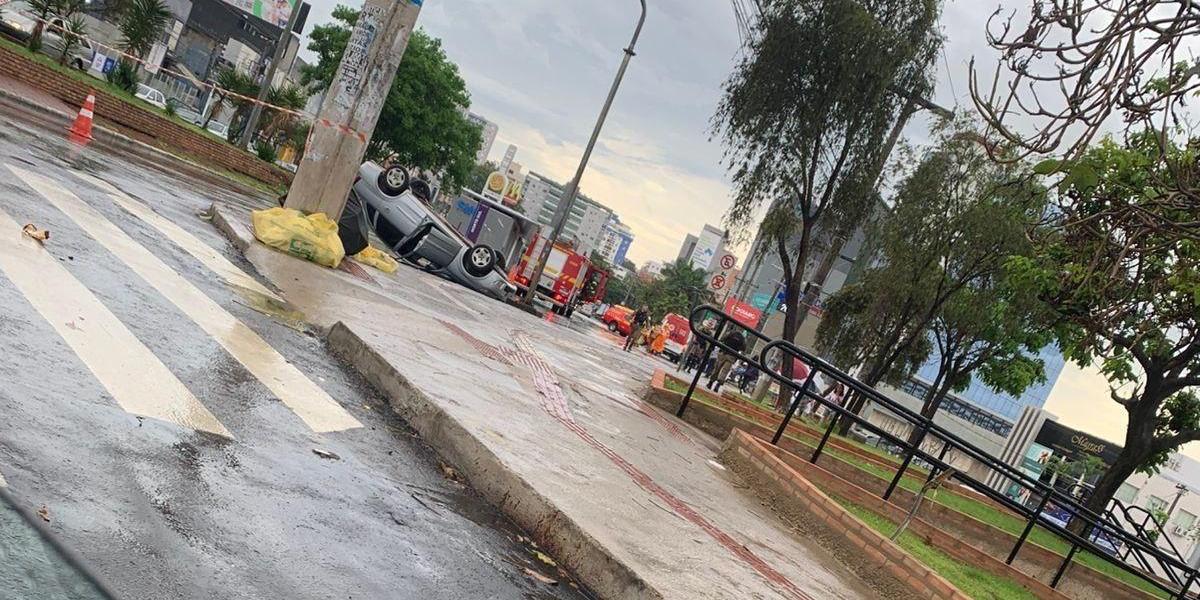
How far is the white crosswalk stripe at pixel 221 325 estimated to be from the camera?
590 cm

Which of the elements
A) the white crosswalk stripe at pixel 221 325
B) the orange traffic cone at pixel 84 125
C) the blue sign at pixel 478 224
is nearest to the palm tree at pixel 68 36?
the orange traffic cone at pixel 84 125

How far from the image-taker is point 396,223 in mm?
21547

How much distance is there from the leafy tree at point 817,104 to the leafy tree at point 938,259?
205 centimetres

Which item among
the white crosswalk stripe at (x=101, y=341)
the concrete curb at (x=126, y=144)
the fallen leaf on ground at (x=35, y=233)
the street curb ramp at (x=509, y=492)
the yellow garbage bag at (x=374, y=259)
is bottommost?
the concrete curb at (x=126, y=144)

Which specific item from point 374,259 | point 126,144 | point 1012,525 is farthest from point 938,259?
point 126,144

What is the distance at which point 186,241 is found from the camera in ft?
34.2

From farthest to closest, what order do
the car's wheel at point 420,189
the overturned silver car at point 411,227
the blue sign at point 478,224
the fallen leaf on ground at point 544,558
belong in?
the blue sign at point 478,224 → the car's wheel at point 420,189 → the overturned silver car at point 411,227 → the fallen leaf on ground at point 544,558

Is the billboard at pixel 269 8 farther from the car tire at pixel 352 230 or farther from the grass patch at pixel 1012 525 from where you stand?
the grass patch at pixel 1012 525

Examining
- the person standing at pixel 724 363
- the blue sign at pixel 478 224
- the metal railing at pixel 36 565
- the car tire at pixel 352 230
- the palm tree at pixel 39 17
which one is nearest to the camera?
the metal railing at pixel 36 565

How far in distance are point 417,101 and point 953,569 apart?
177ft

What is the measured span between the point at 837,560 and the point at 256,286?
5.72 metres

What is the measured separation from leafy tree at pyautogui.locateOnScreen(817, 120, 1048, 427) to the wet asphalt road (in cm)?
1490

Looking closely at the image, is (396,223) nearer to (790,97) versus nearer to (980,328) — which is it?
(790,97)

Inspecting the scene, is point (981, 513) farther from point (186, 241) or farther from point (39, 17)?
point (39, 17)
